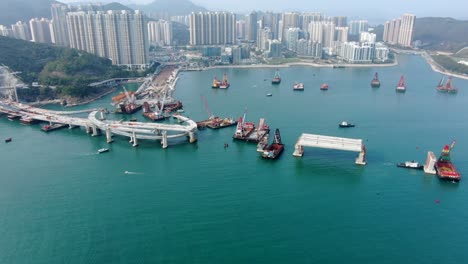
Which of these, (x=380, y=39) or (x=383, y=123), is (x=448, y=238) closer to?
(x=383, y=123)

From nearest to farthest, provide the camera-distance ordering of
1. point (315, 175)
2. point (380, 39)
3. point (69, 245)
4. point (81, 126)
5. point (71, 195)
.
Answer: point (69, 245), point (71, 195), point (315, 175), point (81, 126), point (380, 39)

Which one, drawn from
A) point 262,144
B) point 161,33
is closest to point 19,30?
point 161,33

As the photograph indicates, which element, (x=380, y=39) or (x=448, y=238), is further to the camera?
(x=380, y=39)

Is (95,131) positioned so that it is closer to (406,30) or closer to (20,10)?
(406,30)

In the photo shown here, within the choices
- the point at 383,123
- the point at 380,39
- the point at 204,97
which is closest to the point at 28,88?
the point at 204,97

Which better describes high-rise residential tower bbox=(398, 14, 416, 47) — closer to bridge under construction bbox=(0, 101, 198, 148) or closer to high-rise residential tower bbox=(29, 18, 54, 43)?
bridge under construction bbox=(0, 101, 198, 148)

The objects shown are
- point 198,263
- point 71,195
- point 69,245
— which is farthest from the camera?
point 71,195

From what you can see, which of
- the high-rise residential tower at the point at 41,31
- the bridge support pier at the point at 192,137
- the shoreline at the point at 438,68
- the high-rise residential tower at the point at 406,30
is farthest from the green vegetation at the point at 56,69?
the high-rise residential tower at the point at 406,30
